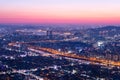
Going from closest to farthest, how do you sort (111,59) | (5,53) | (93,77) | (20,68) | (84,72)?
(93,77)
(84,72)
(20,68)
(111,59)
(5,53)

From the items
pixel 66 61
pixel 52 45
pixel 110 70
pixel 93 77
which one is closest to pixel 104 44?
pixel 52 45

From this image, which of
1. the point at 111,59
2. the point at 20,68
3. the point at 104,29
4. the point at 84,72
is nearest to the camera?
the point at 84,72

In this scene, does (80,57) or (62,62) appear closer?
(62,62)

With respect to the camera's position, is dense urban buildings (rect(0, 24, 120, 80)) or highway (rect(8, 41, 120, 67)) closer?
dense urban buildings (rect(0, 24, 120, 80))

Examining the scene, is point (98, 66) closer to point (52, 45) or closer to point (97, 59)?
point (97, 59)

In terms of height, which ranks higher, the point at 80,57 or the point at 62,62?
the point at 62,62

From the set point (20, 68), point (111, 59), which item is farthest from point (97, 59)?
point (20, 68)

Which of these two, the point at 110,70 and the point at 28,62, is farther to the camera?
the point at 28,62

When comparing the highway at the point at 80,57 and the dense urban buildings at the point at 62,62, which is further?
the highway at the point at 80,57

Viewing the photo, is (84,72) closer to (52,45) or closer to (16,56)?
(16,56)
